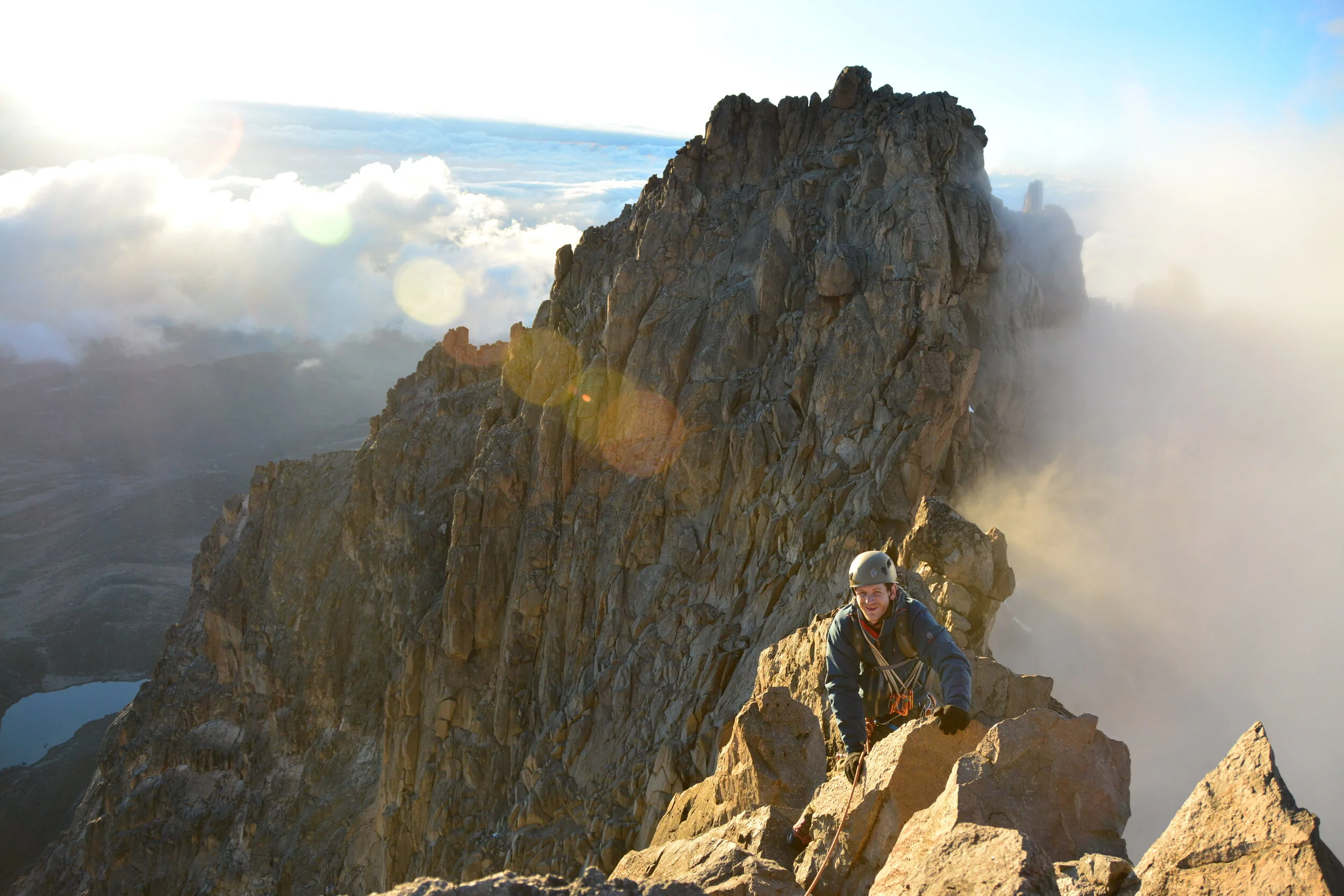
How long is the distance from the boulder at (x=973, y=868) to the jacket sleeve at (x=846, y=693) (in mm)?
2561

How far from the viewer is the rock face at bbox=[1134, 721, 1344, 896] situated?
668 cm

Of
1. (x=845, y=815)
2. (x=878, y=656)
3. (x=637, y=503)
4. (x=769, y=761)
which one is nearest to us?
(x=845, y=815)

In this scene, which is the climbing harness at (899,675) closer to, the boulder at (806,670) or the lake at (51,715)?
the boulder at (806,670)

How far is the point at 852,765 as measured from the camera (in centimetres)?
1198

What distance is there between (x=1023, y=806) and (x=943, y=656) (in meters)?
1.97

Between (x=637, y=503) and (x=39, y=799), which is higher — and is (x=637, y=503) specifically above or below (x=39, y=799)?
above

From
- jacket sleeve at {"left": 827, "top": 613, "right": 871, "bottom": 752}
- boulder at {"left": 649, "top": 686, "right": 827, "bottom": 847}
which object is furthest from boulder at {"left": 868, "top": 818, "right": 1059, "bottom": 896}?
boulder at {"left": 649, "top": 686, "right": 827, "bottom": 847}

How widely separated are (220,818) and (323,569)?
23.1 meters

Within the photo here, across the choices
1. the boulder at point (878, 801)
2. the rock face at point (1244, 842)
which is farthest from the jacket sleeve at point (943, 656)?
the rock face at point (1244, 842)

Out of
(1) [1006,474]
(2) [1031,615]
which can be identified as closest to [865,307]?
(1) [1006,474]

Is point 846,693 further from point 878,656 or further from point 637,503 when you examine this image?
point 637,503

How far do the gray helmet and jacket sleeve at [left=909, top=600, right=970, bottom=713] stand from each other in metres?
0.59

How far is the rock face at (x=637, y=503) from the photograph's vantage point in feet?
114

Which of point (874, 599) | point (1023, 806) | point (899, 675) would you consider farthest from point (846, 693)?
Result: point (1023, 806)
